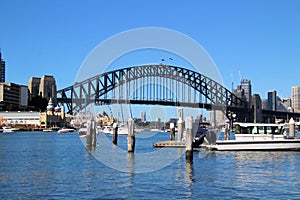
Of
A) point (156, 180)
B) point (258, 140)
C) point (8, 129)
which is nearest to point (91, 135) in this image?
point (258, 140)

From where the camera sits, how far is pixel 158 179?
29.0 m

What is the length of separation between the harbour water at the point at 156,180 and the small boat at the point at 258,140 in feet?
18.4

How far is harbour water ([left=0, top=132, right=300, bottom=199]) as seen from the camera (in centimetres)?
2402

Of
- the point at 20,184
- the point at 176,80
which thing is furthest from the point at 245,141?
the point at 176,80

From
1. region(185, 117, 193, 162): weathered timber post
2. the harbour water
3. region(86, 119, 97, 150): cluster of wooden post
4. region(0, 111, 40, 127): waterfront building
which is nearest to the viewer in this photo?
the harbour water

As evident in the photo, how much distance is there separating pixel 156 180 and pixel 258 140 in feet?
69.1

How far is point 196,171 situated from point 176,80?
140006 mm

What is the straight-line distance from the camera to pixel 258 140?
47312 mm

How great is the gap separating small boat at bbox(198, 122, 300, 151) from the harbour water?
5604 mm

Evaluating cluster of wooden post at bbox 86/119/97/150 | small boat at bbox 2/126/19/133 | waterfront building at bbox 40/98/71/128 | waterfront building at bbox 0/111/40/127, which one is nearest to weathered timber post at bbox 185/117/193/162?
cluster of wooden post at bbox 86/119/97/150

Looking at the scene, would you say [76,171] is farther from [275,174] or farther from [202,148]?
[202,148]

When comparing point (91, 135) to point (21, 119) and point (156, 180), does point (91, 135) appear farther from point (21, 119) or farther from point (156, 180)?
point (21, 119)

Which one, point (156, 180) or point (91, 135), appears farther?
point (91, 135)

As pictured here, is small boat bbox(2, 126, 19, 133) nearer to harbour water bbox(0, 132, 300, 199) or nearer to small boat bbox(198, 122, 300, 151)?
small boat bbox(198, 122, 300, 151)
